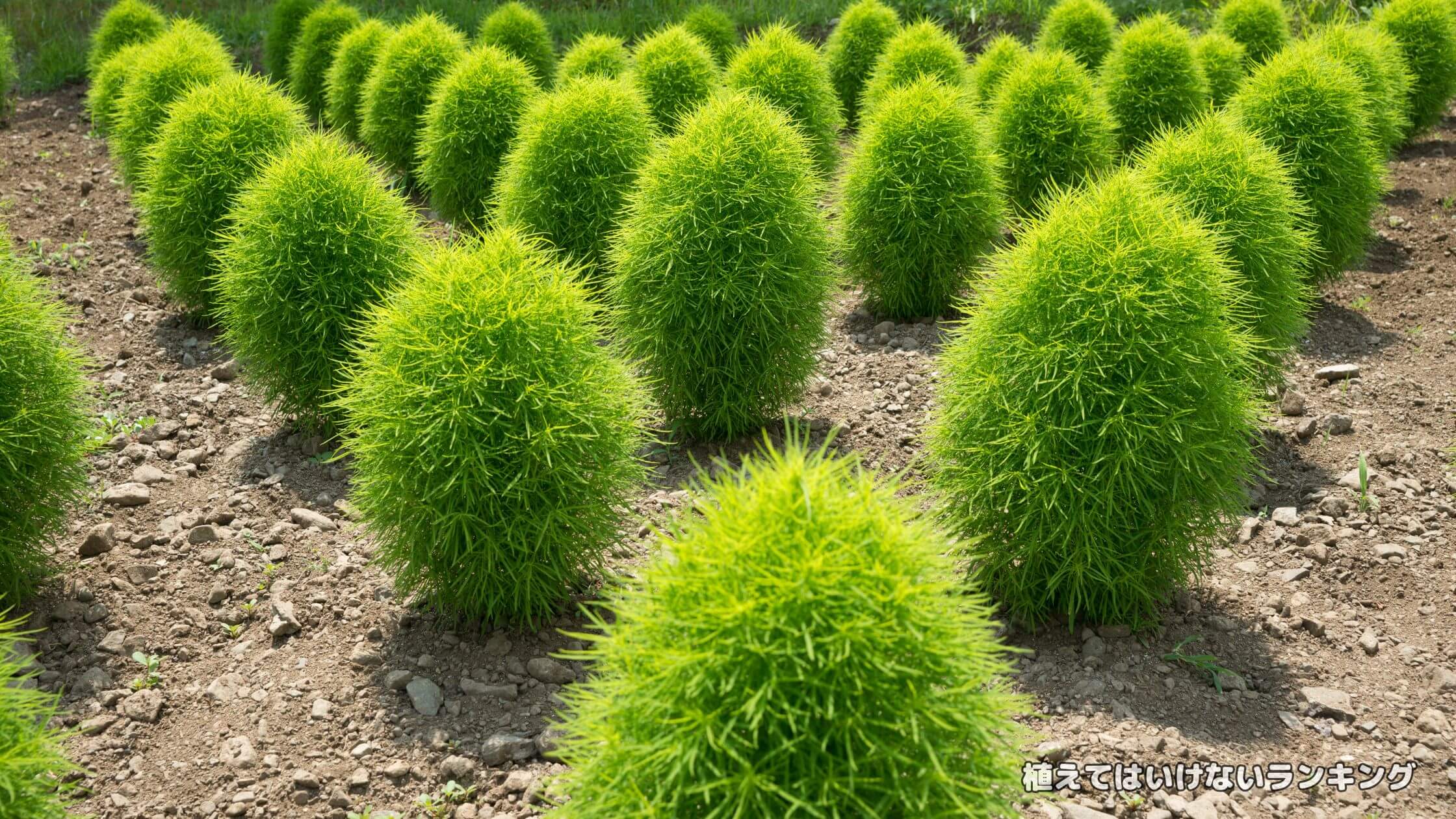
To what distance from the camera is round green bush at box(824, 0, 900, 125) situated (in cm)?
984

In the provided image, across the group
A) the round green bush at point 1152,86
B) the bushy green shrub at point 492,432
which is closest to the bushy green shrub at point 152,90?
the bushy green shrub at point 492,432

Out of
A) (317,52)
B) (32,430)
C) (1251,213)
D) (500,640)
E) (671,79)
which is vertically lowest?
(500,640)

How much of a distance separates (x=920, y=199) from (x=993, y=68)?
2.90m

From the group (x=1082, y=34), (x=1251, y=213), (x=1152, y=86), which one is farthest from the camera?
(x=1082, y=34)

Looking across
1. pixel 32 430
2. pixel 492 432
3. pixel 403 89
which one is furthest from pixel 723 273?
pixel 403 89

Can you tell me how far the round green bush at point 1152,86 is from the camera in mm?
8008

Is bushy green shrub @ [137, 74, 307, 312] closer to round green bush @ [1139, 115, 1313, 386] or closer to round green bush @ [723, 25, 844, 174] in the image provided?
round green bush @ [723, 25, 844, 174]

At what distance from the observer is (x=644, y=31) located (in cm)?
1290

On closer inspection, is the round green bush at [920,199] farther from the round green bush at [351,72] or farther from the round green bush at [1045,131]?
the round green bush at [351,72]

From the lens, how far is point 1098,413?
3465 millimetres

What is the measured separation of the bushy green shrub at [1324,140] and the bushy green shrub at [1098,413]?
3.04 m

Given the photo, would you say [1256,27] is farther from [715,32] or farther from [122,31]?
[122,31]

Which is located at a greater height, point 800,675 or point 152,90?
point 800,675

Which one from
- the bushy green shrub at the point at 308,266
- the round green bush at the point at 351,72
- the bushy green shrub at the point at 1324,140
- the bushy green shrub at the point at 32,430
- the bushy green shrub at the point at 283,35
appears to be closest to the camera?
the bushy green shrub at the point at 32,430
